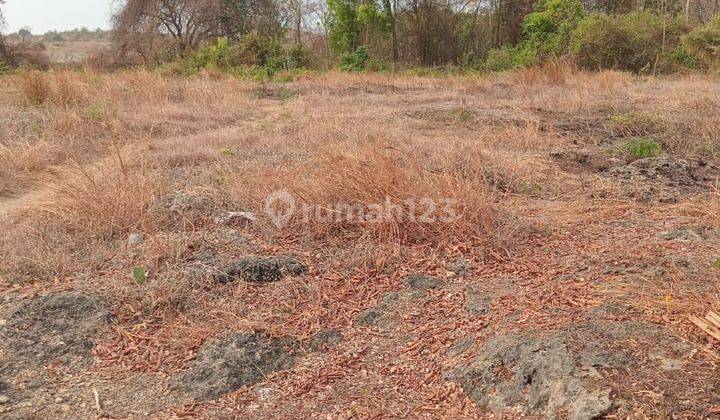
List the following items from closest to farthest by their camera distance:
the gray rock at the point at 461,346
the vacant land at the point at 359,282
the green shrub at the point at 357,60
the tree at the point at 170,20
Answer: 1. the vacant land at the point at 359,282
2. the gray rock at the point at 461,346
3. the green shrub at the point at 357,60
4. the tree at the point at 170,20

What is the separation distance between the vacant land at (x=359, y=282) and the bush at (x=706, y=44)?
9.08 meters

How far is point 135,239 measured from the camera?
319 centimetres

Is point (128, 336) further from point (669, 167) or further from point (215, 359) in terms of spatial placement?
point (669, 167)

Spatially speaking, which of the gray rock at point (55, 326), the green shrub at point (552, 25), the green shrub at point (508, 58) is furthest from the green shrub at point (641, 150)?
the green shrub at point (552, 25)

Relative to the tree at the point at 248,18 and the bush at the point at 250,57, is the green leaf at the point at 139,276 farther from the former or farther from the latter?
the tree at the point at 248,18

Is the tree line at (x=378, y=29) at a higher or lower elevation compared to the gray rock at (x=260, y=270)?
higher

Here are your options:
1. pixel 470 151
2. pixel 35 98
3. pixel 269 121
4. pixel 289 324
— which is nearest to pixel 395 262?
pixel 289 324

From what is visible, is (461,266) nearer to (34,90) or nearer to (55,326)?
(55,326)

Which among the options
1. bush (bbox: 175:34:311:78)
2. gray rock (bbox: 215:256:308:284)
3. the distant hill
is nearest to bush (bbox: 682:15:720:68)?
bush (bbox: 175:34:311:78)

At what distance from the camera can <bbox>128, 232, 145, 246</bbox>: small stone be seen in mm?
3158

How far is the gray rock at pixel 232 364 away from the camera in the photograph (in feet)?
6.93

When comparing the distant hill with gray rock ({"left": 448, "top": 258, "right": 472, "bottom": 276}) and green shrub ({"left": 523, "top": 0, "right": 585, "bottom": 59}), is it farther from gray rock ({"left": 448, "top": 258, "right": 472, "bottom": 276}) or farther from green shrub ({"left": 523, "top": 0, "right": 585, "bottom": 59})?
gray rock ({"left": 448, "top": 258, "right": 472, "bottom": 276})

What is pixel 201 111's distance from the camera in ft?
25.8

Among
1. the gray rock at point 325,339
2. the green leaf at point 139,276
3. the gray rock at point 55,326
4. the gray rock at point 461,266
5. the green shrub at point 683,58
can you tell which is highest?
the green shrub at point 683,58
